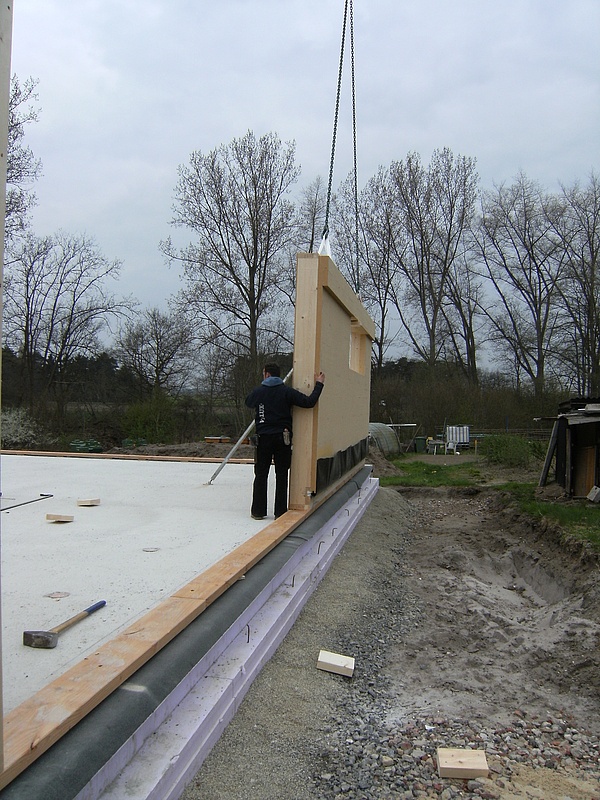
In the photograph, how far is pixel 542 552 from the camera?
6727mm

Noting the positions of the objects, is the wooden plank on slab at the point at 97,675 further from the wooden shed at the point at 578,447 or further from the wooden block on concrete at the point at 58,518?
the wooden shed at the point at 578,447

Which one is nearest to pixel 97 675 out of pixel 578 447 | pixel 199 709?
pixel 199 709

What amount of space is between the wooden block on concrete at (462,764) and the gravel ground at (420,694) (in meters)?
0.04

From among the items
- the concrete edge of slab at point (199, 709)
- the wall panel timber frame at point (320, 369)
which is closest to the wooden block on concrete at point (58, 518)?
the wall panel timber frame at point (320, 369)

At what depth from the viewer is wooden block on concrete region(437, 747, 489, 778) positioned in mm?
2387

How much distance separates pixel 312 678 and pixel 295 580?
3.28 feet

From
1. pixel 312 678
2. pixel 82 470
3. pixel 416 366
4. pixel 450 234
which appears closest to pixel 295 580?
pixel 312 678

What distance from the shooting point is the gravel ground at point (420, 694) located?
2.35 metres

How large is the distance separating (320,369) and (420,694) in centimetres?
266

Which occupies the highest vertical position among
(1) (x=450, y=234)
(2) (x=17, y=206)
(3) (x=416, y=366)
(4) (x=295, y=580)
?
(1) (x=450, y=234)

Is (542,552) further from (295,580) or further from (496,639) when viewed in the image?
(295,580)

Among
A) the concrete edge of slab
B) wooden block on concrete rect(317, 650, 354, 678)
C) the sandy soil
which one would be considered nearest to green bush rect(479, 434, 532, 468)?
the sandy soil

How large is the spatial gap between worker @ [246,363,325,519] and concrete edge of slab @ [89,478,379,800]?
987mm

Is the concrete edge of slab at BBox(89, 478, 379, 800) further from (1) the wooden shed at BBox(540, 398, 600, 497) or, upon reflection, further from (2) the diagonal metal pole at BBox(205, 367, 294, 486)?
(1) the wooden shed at BBox(540, 398, 600, 497)
